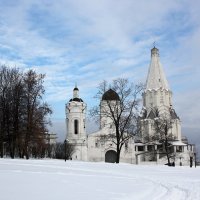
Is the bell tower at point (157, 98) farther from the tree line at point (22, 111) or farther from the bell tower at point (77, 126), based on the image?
the tree line at point (22, 111)

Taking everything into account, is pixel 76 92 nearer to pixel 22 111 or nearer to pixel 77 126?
pixel 77 126

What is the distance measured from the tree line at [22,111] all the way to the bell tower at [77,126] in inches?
1653

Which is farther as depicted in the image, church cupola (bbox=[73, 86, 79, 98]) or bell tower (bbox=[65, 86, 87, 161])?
church cupola (bbox=[73, 86, 79, 98])

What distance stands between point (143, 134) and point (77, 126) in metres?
14.3

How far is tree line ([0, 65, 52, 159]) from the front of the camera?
33.9 metres

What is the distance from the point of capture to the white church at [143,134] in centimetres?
7548

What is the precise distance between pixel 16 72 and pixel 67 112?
142 feet

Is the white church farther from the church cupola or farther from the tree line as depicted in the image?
the tree line

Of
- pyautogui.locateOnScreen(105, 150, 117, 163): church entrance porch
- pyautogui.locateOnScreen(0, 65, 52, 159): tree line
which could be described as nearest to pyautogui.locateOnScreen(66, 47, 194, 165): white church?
pyautogui.locateOnScreen(105, 150, 117, 163): church entrance porch

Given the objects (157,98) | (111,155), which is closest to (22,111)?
(111,155)

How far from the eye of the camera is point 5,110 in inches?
1372

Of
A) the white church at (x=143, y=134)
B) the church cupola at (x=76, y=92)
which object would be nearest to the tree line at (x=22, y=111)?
the white church at (x=143, y=134)

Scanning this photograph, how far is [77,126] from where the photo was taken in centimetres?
7975

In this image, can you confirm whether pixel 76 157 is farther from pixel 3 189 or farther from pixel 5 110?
pixel 3 189
